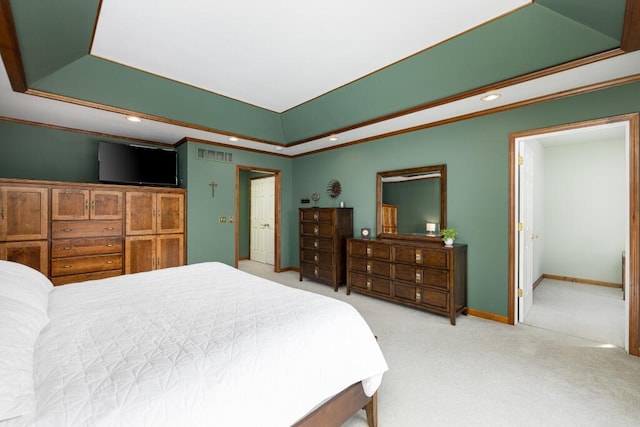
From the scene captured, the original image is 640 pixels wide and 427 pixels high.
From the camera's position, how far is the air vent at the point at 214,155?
4.80 metres

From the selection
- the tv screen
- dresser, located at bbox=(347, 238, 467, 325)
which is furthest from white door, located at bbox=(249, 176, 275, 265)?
dresser, located at bbox=(347, 238, 467, 325)

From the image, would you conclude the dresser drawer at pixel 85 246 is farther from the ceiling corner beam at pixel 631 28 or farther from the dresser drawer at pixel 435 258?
the ceiling corner beam at pixel 631 28

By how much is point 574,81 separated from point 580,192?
3.51m

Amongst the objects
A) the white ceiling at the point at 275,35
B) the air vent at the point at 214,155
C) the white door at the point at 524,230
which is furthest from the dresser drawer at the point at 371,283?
the air vent at the point at 214,155

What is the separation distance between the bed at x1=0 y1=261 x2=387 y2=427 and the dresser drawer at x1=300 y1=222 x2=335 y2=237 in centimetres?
282

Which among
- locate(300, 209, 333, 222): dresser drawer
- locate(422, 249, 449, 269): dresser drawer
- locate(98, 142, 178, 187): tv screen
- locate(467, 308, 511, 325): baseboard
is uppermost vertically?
locate(98, 142, 178, 187): tv screen

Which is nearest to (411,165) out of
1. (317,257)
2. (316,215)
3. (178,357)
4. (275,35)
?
(316,215)

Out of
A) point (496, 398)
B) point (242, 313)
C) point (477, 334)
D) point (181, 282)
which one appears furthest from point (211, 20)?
point (477, 334)

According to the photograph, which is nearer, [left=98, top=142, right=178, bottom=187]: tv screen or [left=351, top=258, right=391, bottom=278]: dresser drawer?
[left=351, top=258, right=391, bottom=278]: dresser drawer

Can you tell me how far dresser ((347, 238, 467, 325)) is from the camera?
11.1 ft

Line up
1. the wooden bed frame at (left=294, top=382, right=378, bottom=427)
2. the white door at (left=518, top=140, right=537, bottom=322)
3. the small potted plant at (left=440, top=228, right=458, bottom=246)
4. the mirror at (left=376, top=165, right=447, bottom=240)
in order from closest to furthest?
the wooden bed frame at (left=294, top=382, right=378, bottom=427) < the white door at (left=518, top=140, right=537, bottom=322) < the small potted plant at (left=440, top=228, right=458, bottom=246) < the mirror at (left=376, top=165, right=447, bottom=240)

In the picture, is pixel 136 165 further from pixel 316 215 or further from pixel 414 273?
pixel 414 273

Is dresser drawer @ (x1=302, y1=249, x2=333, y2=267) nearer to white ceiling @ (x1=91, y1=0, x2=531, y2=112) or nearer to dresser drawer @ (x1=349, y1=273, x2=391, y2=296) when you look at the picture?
dresser drawer @ (x1=349, y1=273, x2=391, y2=296)

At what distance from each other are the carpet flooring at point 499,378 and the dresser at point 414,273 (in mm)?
314
